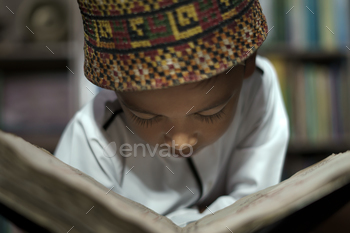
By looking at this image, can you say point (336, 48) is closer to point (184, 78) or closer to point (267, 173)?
point (267, 173)

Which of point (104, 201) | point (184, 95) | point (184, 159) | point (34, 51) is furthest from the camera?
point (34, 51)

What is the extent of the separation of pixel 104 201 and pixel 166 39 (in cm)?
18

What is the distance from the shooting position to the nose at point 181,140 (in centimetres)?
42

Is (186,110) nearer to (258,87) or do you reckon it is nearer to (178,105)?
(178,105)

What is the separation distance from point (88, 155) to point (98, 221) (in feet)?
0.89

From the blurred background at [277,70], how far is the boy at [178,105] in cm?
68

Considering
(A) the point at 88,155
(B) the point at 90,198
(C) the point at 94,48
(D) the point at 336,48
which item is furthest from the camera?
(D) the point at 336,48

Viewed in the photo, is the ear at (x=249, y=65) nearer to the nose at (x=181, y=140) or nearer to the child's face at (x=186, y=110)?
the child's face at (x=186, y=110)

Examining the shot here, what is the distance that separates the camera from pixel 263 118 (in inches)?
24.3

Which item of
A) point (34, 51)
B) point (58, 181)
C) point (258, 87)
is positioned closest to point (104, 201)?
point (58, 181)

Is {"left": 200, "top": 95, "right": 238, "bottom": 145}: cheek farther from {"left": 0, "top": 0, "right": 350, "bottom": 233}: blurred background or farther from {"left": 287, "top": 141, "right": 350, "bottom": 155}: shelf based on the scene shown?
{"left": 287, "top": 141, "right": 350, "bottom": 155}: shelf

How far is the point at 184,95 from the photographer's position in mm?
396

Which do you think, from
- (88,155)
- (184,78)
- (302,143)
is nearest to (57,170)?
(184,78)

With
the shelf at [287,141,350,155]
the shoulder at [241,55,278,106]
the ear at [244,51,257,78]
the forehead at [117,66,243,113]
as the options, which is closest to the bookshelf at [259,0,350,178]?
the shelf at [287,141,350,155]
